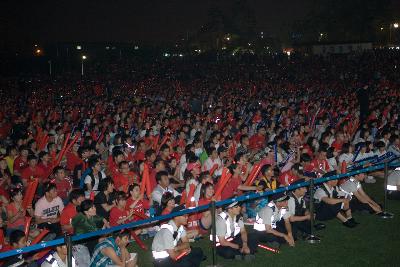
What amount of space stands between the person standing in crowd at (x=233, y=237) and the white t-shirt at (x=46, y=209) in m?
2.84

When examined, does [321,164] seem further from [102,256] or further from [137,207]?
[102,256]

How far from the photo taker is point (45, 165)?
9.55m

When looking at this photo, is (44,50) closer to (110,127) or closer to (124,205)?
(110,127)

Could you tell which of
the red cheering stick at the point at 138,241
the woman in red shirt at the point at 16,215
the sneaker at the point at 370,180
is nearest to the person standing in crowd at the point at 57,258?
the woman in red shirt at the point at 16,215

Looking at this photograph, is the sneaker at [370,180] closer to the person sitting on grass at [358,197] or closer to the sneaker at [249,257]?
the person sitting on grass at [358,197]

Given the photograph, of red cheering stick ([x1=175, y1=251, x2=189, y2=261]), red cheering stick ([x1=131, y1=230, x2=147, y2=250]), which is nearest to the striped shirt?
red cheering stick ([x1=175, y1=251, x2=189, y2=261])

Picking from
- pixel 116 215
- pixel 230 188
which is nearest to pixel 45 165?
pixel 116 215

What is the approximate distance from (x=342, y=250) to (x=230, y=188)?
85.0 inches

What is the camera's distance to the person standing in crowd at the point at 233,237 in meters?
6.56

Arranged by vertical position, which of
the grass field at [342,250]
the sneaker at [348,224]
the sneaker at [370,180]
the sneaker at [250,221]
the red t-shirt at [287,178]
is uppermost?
the red t-shirt at [287,178]

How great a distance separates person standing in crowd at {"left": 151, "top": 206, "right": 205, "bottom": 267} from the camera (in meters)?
5.91

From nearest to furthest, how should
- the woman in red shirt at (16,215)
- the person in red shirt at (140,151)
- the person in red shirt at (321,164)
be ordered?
1. the woman in red shirt at (16,215)
2. the person in red shirt at (321,164)
3. the person in red shirt at (140,151)

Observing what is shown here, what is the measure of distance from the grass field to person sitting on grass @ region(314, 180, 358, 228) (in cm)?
16

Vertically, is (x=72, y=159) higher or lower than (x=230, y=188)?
higher
